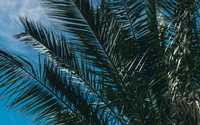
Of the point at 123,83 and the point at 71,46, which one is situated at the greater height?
the point at 71,46

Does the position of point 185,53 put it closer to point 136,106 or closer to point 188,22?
point 188,22

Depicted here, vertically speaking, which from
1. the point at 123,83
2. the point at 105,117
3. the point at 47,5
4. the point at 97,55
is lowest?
the point at 105,117

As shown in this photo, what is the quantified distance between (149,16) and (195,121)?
8.71ft

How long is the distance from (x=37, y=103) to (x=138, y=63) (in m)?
1.43

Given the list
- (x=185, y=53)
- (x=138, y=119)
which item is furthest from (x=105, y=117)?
(x=185, y=53)

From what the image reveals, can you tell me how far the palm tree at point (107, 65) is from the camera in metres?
4.50

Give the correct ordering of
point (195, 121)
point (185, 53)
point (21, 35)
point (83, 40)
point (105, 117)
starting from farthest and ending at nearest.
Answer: point (21, 35), point (105, 117), point (83, 40), point (185, 53), point (195, 121)

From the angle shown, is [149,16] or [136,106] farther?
[149,16]

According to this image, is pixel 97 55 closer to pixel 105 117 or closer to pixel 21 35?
pixel 105 117

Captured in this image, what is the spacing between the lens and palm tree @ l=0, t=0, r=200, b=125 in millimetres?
4496

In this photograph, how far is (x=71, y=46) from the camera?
5109 mm

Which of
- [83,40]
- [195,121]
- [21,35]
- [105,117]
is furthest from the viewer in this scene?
[21,35]

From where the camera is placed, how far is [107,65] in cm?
488

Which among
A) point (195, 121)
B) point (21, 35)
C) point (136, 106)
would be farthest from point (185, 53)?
point (21, 35)
